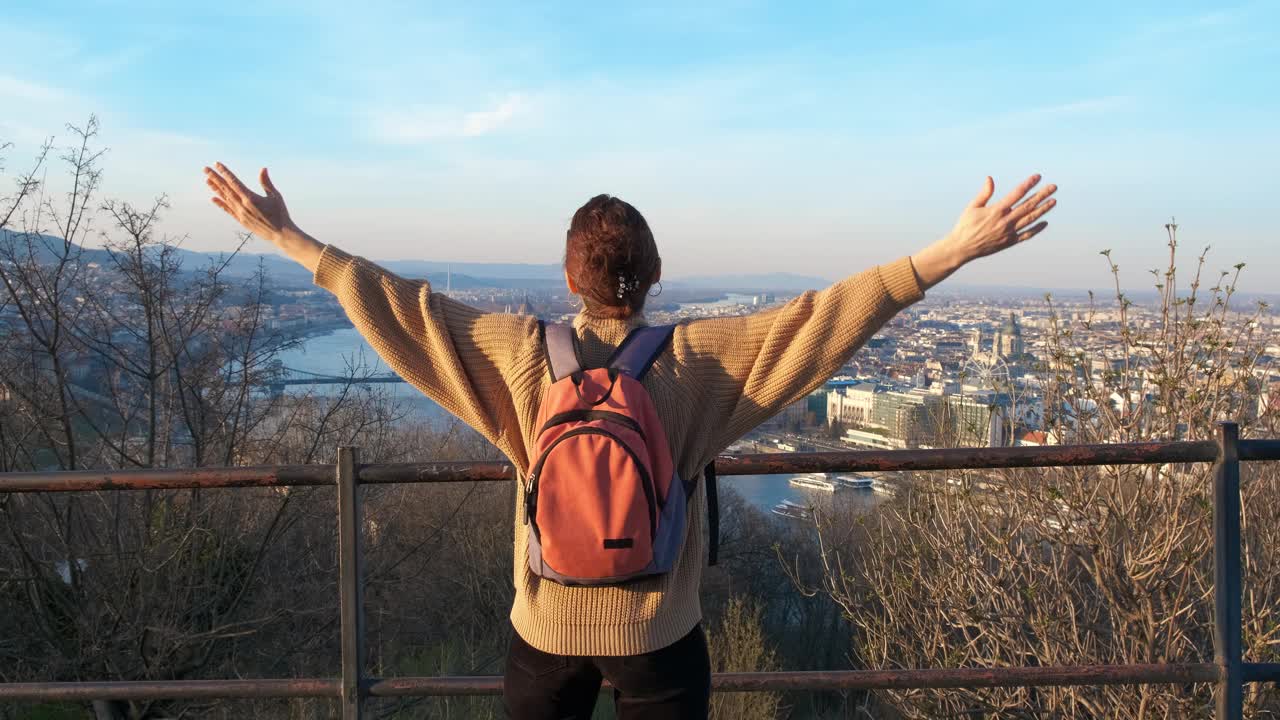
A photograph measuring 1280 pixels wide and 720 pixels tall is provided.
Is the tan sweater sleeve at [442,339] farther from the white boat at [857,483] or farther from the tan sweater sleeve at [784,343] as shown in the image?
the white boat at [857,483]

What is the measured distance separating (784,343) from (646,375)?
288 mm

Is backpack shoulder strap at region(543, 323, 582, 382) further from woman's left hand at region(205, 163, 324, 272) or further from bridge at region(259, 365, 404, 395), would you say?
bridge at region(259, 365, 404, 395)

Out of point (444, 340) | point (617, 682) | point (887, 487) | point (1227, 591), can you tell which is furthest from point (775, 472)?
point (887, 487)

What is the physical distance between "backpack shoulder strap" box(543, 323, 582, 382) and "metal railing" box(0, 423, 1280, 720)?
0.47m

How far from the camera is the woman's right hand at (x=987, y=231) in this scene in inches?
72.9

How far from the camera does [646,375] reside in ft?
6.00

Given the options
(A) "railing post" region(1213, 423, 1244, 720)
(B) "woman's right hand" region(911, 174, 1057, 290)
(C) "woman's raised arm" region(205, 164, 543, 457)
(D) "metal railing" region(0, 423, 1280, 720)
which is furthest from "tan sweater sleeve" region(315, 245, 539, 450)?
(A) "railing post" region(1213, 423, 1244, 720)

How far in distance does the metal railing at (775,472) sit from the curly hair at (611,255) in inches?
21.4

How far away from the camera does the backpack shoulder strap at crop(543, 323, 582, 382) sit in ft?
5.87

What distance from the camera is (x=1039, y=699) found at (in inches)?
A: 302

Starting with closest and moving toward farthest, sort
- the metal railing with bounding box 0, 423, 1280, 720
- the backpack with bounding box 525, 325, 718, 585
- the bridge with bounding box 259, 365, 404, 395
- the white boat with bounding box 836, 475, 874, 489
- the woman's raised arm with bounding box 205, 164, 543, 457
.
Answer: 1. the backpack with bounding box 525, 325, 718, 585
2. the woman's raised arm with bounding box 205, 164, 543, 457
3. the metal railing with bounding box 0, 423, 1280, 720
4. the bridge with bounding box 259, 365, 404, 395
5. the white boat with bounding box 836, 475, 874, 489

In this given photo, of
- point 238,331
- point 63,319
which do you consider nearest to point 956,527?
point 238,331

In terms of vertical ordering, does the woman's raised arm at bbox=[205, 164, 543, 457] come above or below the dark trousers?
above

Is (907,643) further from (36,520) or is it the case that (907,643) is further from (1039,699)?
(36,520)
